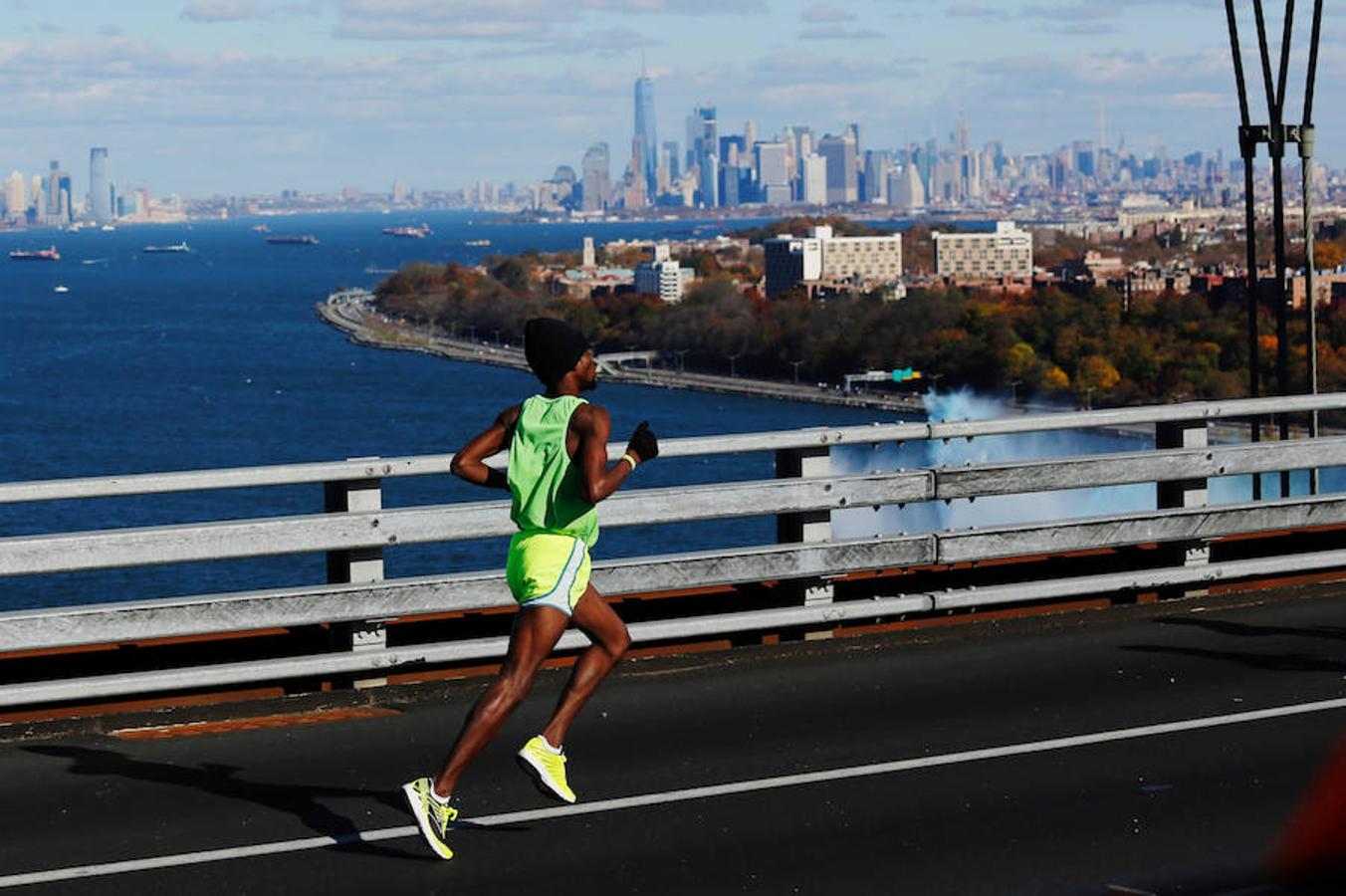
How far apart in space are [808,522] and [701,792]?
2625 millimetres

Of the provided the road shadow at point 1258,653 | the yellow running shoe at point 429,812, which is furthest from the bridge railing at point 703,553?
the yellow running shoe at point 429,812

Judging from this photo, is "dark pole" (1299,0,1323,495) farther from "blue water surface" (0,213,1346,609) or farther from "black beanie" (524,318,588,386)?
"blue water surface" (0,213,1346,609)

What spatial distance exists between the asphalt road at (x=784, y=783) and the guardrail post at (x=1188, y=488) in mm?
894

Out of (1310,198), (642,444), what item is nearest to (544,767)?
(642,444)

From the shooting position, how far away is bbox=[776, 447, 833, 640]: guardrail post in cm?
950

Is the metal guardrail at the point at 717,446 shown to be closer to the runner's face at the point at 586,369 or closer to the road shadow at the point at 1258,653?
the runner's face at the point at 586,369

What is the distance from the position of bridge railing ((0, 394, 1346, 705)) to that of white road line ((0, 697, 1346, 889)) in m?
1.39

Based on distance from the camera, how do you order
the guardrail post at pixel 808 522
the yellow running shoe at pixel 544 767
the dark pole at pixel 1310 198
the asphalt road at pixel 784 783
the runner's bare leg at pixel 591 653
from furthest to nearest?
the dark pole at pixel 1310 198, the guardrail post at pixel 808 522, the runner's bare leg at pixel 591 653, the yellow running shoe at pixel 544 767, the asphalt road at pixel 784 783

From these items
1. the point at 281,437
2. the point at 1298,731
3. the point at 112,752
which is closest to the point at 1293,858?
the point at 1298,731

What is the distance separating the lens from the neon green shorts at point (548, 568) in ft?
20.7

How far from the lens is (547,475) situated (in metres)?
6.32

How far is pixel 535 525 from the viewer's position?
20.8 feet

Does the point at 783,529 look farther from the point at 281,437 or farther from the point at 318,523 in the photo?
the point at 281,437

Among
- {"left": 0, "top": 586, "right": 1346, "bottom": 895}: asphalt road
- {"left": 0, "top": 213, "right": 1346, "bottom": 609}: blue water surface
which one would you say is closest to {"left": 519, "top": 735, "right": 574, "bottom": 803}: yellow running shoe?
{"left": 0, "top": 586, "right": 1346, "bottom": 895}: asphalt road
